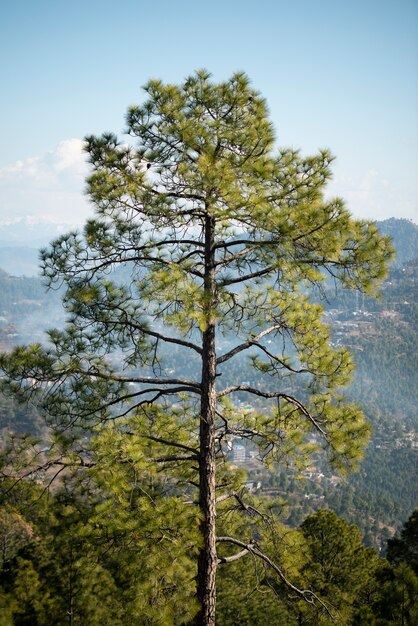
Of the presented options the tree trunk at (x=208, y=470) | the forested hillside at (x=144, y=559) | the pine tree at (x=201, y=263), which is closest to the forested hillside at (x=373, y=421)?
the pine tree at (x=201, y=263)

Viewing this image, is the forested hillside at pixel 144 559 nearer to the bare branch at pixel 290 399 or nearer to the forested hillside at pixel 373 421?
the bare branch at pixel 290 399

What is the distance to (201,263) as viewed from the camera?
4.48 m

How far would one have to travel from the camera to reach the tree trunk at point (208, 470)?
4176 mm

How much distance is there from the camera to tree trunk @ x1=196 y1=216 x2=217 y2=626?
4.18 m

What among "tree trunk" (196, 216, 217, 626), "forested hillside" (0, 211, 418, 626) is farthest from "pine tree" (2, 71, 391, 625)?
"forested hillside" (0, 211, 418, 626)

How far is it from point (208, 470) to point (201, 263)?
192cm

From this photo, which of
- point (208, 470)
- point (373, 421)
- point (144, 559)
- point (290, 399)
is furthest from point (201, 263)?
point (373, 421)

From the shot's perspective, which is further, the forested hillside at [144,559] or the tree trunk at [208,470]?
the tree trunk at [208,470]

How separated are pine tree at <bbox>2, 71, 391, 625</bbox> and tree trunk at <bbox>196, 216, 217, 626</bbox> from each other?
1cm

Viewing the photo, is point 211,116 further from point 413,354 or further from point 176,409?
point 413,354

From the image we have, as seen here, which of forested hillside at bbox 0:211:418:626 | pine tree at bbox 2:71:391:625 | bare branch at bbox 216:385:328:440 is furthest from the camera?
bare branch at bbox 216:385:328:440

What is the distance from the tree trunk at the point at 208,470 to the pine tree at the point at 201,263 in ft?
0.04

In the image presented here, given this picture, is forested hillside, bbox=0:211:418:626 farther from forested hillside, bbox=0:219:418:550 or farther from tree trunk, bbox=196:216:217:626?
forested hillside, bbox=0:219:418:550

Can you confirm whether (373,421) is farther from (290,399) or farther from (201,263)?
(201,263)
